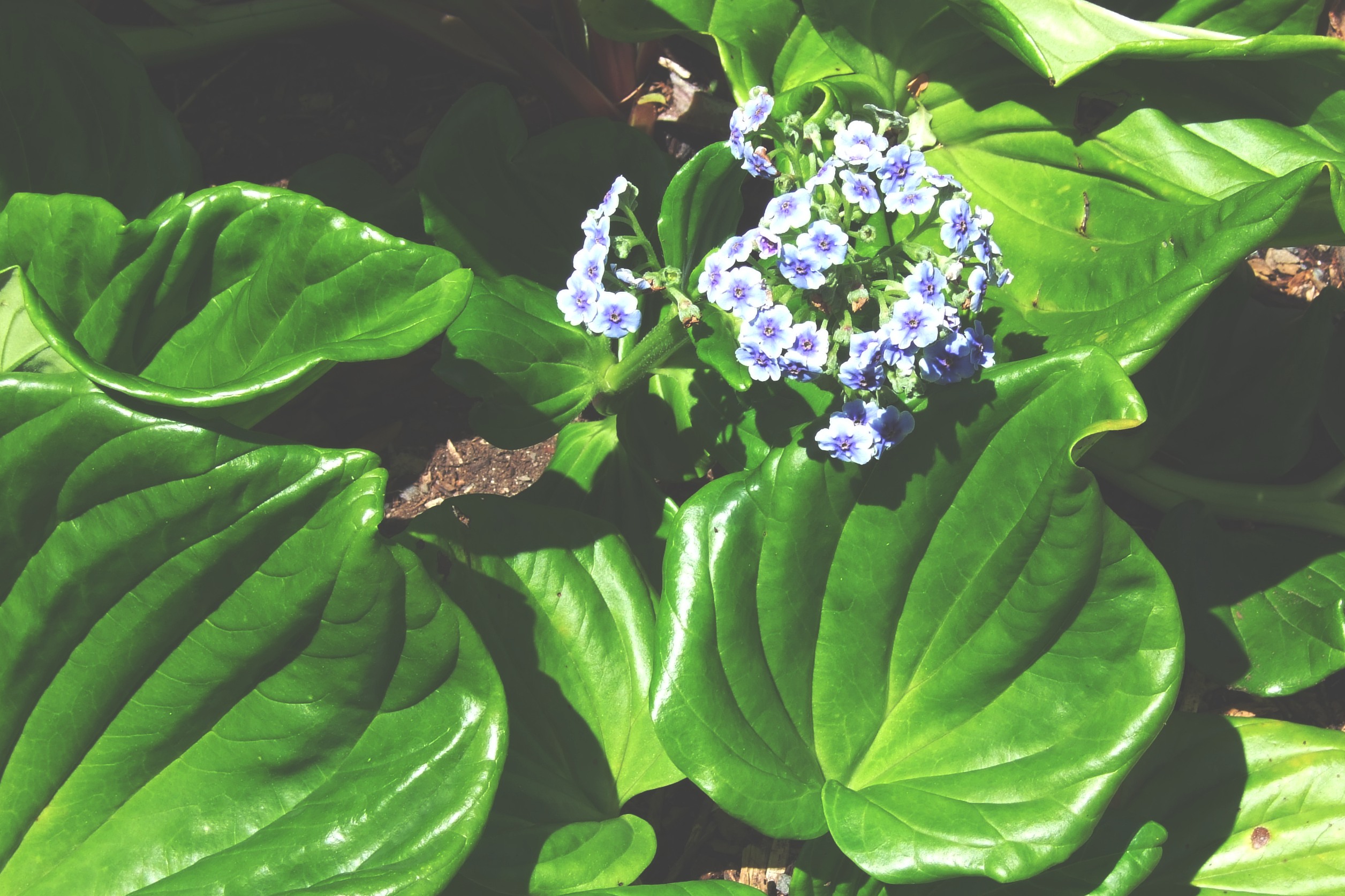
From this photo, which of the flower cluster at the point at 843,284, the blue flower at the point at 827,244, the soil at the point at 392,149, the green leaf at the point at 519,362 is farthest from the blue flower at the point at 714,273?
the soil at the point at 392,149

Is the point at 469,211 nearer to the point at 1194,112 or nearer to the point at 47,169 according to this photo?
the point at 47,169

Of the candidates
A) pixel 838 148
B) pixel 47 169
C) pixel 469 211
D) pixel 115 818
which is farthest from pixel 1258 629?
pixel 47 169

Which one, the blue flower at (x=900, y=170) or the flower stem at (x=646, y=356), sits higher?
the blue flower at (x=900, y=170)

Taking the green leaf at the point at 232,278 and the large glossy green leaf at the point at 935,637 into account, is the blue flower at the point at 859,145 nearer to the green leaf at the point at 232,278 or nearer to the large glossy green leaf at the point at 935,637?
the large glossy green leaf at the point at 935,637

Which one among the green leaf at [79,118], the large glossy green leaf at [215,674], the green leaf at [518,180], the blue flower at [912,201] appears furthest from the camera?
the green leaf at [518,180]

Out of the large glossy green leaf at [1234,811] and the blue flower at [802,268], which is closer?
the blue flower at [802,268]

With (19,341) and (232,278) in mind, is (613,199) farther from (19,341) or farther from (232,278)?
(19,341)
